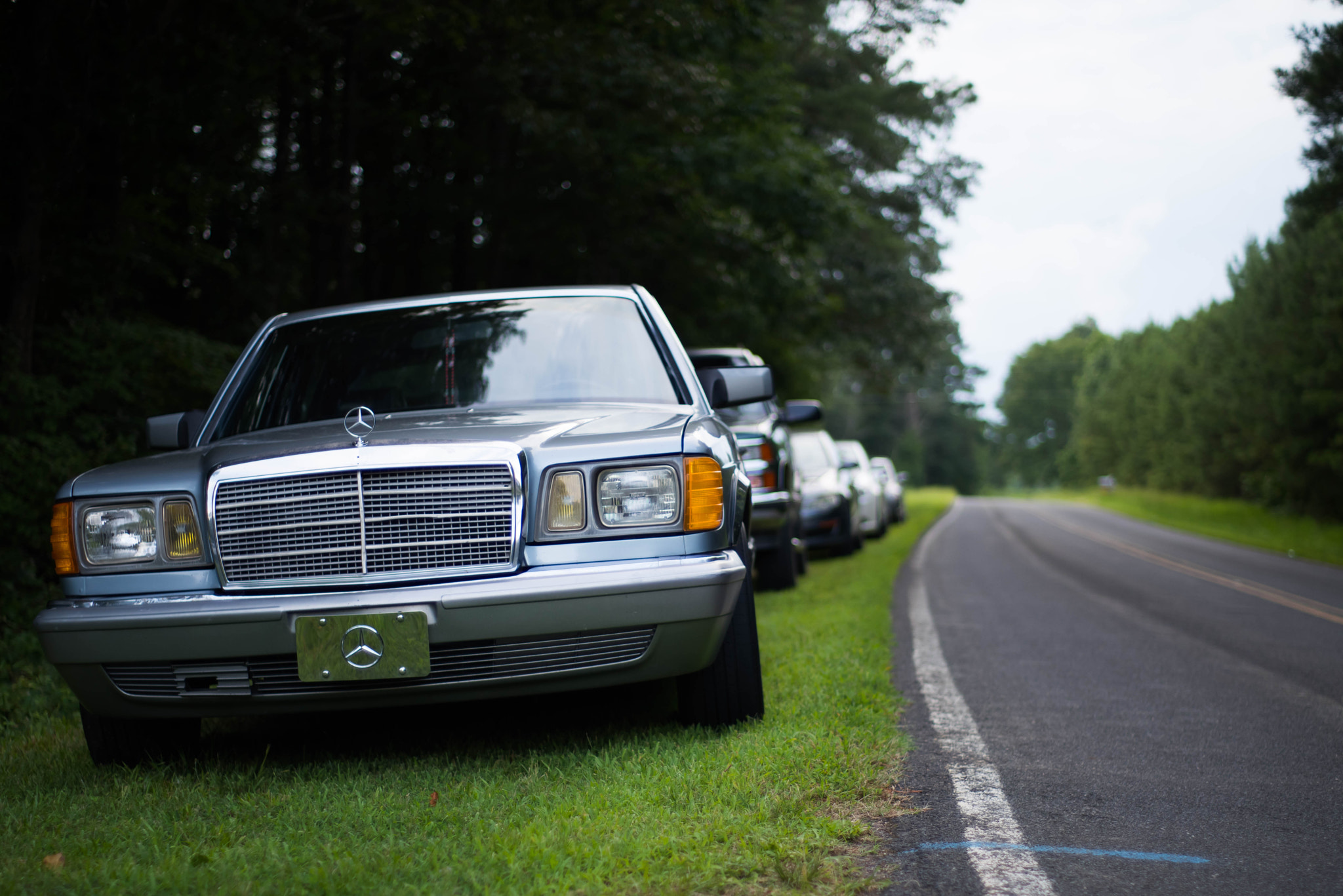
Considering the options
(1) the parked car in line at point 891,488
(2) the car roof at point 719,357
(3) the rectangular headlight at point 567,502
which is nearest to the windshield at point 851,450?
(1) the parked car in line at point 891,488

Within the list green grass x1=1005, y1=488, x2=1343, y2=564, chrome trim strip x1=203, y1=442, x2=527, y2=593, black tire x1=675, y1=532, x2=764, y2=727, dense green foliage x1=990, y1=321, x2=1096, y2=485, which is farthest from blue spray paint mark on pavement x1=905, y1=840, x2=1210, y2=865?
dense green foliage x1=990, y1=321, x2=1096, y2=485

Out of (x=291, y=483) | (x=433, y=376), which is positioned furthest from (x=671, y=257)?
(x=291, y=483)

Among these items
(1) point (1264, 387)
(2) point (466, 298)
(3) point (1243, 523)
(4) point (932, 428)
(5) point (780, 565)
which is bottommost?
(3) point (1243, 523)

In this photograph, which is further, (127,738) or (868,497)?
(868,497)

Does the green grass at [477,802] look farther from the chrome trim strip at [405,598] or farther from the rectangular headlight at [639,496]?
the rectangular headlight at [639,496]

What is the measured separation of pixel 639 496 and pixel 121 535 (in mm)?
1709

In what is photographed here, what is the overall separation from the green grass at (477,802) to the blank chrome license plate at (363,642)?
41 cm

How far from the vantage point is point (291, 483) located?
3.72 m

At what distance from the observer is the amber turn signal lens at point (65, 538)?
3791 millimetres

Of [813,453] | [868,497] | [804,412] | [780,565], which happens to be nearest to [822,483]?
[813,453]

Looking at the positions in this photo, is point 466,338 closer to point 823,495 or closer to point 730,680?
point 730,680

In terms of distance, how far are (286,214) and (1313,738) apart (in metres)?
13.3

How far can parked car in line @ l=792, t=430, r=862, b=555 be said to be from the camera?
12.7m

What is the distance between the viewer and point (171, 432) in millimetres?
4742
